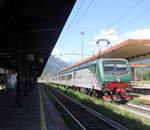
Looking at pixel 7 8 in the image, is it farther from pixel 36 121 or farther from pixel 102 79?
pixel 102 79

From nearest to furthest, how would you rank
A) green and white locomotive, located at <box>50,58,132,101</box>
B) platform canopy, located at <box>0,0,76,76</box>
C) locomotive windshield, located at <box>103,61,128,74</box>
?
platform canopy, located at <box>0,0,76,76</box>
green and white locomotive, located at <box>50,58,132,101</box>
locomotive windshield, located at <box>103,61,128,74</box>

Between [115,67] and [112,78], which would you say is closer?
[112,78]

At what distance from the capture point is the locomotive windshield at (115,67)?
15.7m

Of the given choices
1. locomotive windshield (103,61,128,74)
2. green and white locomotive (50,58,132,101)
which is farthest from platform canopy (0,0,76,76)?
locomotive windshield (103,61,128,74)

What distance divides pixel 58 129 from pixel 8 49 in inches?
377

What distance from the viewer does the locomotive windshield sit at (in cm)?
1573

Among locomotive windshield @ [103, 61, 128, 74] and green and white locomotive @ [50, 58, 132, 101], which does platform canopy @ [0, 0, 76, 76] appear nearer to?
green and white locomotive @ [50, 58, 132, 101]

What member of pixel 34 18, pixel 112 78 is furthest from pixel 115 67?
pixel 34 18

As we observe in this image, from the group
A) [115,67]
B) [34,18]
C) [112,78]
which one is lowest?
[112,78]

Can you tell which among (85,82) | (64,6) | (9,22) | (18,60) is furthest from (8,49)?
(64,6)

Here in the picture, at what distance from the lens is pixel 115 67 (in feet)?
52.2

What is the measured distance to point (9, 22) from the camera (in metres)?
9.54

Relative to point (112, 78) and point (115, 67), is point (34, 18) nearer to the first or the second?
point (112, 78)

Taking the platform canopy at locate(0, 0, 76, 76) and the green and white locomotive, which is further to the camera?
the green and white locomotive
